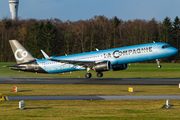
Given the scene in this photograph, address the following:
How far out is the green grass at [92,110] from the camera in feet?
59.0

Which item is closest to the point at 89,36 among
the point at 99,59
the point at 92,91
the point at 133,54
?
the point at 99,59

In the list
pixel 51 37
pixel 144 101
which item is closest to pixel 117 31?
pixel 51 37

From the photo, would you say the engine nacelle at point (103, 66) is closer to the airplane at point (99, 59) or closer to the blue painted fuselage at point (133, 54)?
the airplane at point (99, 59)

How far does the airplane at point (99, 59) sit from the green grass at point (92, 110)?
22.1m

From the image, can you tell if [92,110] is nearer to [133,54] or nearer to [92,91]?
[92,91]

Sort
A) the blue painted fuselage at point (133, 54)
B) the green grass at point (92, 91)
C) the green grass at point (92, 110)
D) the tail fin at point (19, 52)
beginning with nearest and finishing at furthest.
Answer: the green grass at point (92, 110) → the green grass at point (92, 91) → the blue painted fuselage at point (133, 54) → the tail fin at point (19, 52)

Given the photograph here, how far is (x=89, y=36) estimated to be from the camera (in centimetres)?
13150

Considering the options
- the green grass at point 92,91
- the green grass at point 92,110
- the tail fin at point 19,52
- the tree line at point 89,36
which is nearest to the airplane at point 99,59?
the tail fin at point 19,52

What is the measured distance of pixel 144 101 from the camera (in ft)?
80.0

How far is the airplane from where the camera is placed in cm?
4569

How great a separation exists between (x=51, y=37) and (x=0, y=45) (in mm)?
29647

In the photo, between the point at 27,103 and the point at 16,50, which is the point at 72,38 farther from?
the point at 27,103

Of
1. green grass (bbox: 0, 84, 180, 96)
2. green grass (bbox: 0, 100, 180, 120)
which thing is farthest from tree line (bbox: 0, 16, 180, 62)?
green grass (bbox: 0, 100, 180, 120)

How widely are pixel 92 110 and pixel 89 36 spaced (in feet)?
368
